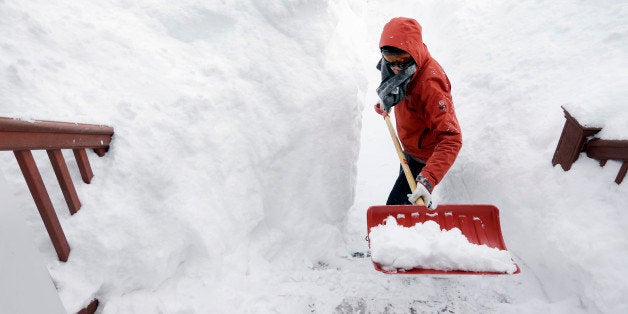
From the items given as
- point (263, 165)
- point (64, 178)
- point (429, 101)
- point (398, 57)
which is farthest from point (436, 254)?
point (64, 178)

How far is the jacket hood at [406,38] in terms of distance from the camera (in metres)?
2.27

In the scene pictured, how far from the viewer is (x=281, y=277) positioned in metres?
2.70

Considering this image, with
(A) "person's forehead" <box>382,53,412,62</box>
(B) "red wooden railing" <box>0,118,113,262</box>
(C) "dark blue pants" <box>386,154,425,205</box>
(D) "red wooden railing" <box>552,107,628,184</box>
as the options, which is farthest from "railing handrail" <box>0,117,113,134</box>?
(D) "red wooden railing" <box>552,107,628,184</box>

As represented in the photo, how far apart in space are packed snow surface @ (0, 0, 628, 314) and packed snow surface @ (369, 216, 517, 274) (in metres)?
0.69

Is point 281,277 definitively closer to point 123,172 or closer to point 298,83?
point 123,172

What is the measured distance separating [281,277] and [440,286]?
4.13 feet

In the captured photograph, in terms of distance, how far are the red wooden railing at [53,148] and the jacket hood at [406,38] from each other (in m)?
1.87

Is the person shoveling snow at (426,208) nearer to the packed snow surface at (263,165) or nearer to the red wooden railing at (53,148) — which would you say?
the packed snow surface at (263,165)

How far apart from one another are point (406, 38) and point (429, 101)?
1.44ft

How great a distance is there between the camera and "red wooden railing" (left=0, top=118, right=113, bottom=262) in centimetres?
154

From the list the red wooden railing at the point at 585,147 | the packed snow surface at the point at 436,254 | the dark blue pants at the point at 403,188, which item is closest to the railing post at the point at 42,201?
the packed snow surface at the point at 436,254

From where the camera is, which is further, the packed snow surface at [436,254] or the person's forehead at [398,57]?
the person's forehead at [398,57]

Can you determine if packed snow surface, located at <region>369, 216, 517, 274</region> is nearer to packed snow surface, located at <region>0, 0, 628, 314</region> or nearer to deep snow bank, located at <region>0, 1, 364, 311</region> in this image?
packed snow surface, located at <region>0, 0, 628, 314</region>

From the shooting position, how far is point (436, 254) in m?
2.05
